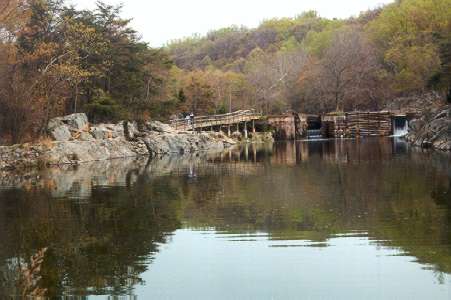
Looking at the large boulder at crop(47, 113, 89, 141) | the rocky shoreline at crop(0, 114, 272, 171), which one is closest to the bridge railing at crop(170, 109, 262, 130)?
the rocky shoreline at crop(0, 114, 272, 171)

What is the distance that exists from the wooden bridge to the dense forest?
6.35 ft

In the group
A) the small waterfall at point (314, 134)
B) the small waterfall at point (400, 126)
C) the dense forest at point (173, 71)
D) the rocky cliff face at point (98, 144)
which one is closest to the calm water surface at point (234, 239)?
the rocky cliff face at point (98, 144)

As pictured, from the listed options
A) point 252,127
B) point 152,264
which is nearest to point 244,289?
point 152,264

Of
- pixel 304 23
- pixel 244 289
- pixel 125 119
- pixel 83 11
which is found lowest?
pixel 244 289

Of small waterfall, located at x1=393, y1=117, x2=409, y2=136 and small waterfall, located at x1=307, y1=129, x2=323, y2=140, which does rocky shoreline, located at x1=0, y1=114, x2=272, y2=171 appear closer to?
small waterfall, located at x1=307, y1=129, x2=323, y2=140

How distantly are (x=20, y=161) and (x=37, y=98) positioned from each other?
5725 millimetres

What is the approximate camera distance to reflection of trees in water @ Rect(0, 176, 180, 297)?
10.1 metres

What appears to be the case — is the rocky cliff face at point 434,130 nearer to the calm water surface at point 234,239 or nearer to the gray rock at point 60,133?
the calm water surface at point 234,239

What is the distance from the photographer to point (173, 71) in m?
85.5

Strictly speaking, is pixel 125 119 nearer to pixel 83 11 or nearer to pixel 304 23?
pixel 83 11

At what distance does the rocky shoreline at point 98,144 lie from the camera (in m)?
37.7

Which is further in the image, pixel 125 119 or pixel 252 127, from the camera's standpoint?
pixel 252 127

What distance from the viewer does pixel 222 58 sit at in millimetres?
135875

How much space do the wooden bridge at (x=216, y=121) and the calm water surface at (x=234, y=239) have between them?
34532 mm
